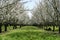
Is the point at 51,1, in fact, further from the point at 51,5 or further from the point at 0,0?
the point at 0,0

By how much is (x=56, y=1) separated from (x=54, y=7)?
36.5 inches

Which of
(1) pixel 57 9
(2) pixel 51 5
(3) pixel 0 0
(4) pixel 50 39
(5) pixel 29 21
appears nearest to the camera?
(4) pixel 50 39

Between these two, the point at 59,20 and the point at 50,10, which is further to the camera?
the point at 50,10

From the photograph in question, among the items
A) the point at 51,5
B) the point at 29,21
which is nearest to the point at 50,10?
the point at 51,5

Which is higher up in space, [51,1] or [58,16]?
[51,1]

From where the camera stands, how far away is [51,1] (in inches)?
1077

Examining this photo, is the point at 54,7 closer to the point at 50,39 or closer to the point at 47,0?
the point at 47,0

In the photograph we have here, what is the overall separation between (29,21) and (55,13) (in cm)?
7517

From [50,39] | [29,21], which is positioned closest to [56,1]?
[50,39]

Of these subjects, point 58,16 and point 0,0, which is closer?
point 0,0

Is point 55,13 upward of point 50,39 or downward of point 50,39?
upward

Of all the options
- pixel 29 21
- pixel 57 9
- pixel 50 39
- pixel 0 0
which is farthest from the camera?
pixel 29 21

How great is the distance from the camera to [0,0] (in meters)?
21.7

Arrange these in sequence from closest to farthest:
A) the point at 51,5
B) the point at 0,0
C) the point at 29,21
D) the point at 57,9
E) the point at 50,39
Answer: the point at 50,39
the point at 0,0
the point at 57,9
the point at 51,5
the point at 29,21
